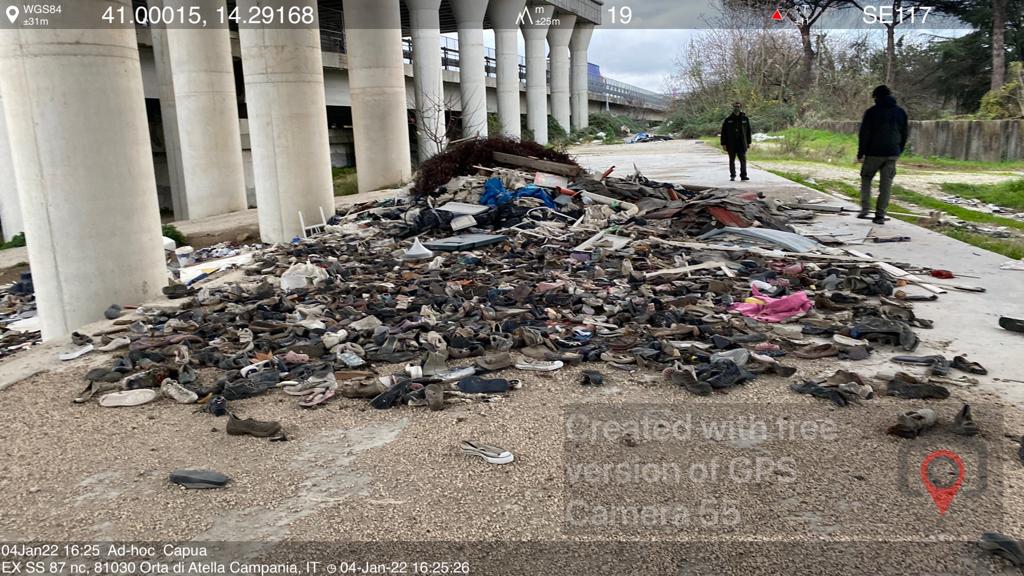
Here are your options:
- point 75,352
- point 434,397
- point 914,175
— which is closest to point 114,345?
point 75,352

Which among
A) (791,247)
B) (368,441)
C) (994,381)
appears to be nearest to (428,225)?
(791,247)

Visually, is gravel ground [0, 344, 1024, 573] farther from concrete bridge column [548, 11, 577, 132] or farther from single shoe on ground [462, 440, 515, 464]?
concrete bridge column [548, 11, 577, 132]

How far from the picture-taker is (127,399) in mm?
5203

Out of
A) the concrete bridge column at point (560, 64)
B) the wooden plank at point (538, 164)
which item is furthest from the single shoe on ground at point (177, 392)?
the concrete bridge column at point (560, 64)

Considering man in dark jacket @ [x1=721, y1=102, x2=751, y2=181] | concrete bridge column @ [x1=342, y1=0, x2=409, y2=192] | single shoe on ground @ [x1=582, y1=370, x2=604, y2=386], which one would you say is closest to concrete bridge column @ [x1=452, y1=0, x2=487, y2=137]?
concrete bridge column @ [x1=342, y1=0, x2=409, y2=192]

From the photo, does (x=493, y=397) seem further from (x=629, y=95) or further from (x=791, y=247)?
(x=629, y=95)

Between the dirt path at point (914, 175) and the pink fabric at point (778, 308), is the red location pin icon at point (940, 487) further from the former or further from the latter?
the dirt path at point (914, 175)

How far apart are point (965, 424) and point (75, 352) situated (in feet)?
22.6

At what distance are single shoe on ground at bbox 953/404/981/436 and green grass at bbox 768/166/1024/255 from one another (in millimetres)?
5785

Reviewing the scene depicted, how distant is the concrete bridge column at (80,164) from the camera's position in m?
7.86

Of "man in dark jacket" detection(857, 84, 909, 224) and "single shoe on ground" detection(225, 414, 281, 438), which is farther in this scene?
"man in dark jacket" detection(857, 84, 909, 224)

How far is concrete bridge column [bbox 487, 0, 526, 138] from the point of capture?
3684 centimetres

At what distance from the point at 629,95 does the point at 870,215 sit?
6882cm

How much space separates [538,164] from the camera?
14398mm
